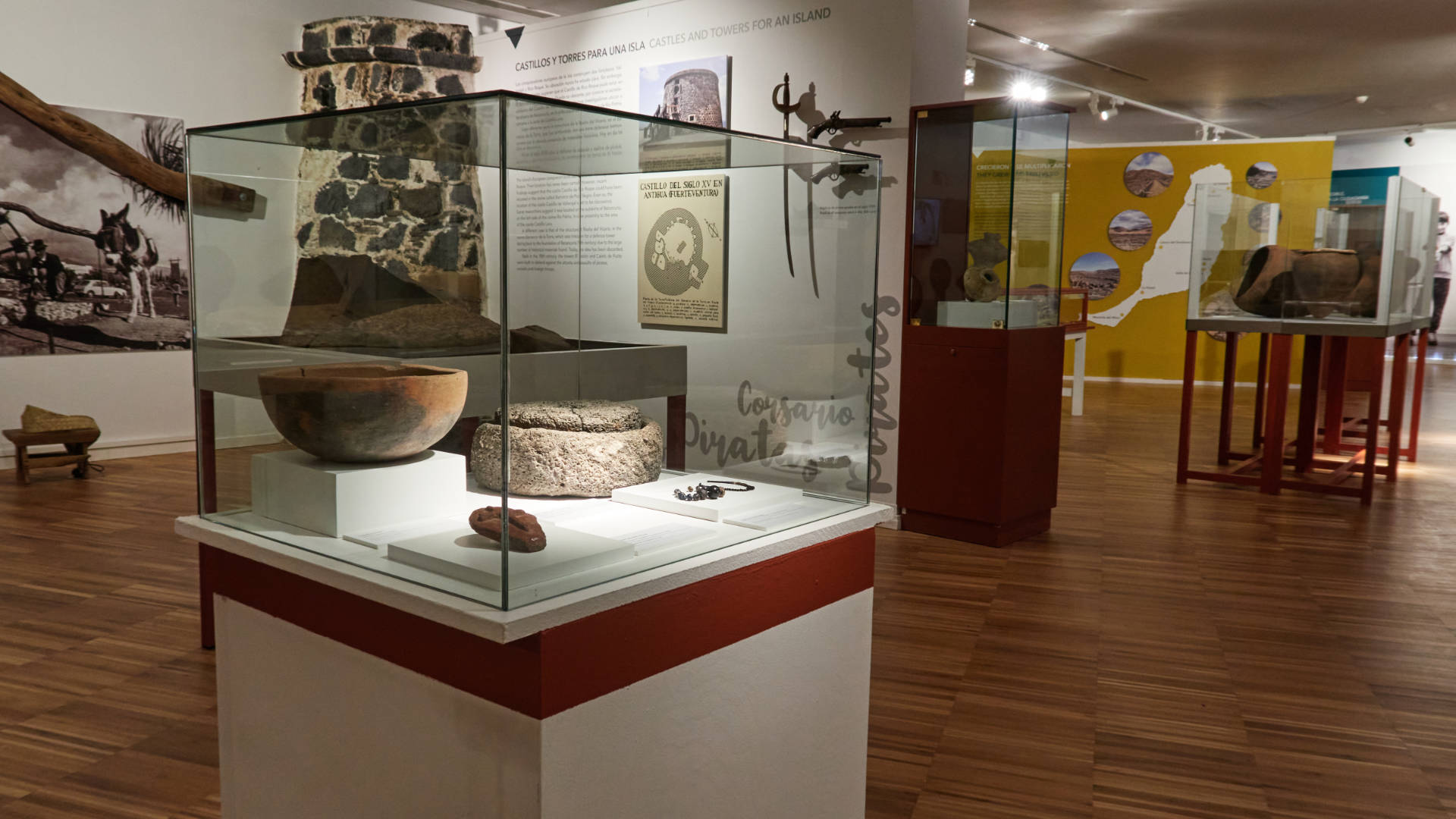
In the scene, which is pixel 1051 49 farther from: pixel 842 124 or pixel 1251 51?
pixel 842 124

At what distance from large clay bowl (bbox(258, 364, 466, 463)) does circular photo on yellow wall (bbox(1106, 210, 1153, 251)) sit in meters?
12.1

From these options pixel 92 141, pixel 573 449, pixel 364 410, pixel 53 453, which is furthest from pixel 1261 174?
pixel 364 410

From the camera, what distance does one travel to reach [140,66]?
691 cm

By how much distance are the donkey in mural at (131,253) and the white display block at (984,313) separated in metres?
5.34

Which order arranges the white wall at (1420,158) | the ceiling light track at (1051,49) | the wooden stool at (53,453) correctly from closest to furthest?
the wooden stool at (53,453) → the ceiling light track at (1051,49) → the white wall at (1420,158)

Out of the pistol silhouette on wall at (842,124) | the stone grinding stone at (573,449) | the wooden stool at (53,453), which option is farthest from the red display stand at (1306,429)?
the wooden stool at (53,453)

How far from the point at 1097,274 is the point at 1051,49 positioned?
3.37 meters

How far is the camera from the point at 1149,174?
12094mm

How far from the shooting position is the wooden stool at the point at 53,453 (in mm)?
5984

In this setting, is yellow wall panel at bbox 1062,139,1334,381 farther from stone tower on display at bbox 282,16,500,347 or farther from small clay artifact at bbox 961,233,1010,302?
stone tower on display at bbox 282,16,500,347

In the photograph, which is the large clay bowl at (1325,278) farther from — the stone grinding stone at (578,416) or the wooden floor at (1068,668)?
the stone grinding stone at (578,416)

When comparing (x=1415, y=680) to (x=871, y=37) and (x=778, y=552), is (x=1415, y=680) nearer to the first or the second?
(x=778, y=552)

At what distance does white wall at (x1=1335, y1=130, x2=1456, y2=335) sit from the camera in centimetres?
1468

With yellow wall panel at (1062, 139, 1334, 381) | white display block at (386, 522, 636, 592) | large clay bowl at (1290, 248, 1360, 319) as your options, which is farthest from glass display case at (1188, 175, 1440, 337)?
white display block at (386, 522, 636, 592)
